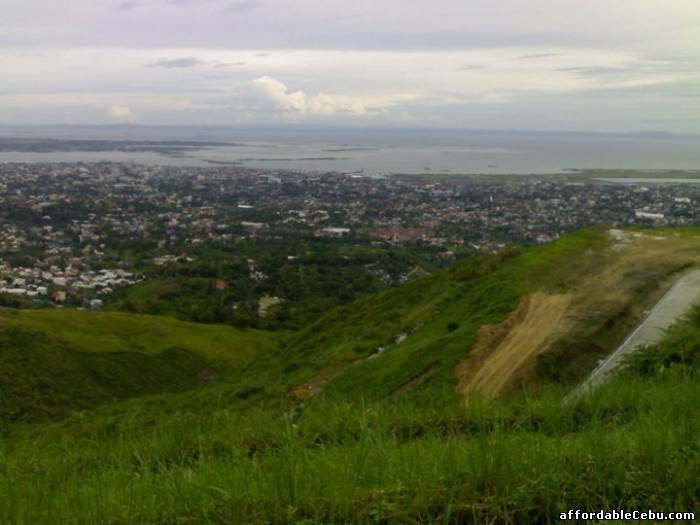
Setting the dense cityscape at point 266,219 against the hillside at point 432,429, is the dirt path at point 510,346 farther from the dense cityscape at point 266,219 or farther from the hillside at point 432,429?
the dense cityscape at point 266,219

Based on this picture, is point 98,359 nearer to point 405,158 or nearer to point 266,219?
Result: point 266,219

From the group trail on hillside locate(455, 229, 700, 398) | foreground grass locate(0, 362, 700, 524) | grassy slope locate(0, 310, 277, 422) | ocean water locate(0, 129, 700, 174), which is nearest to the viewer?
foreground grass locate(0, 362, 700, 524)

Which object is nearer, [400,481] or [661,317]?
[400,481]

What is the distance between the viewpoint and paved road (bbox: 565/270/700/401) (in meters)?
7.46

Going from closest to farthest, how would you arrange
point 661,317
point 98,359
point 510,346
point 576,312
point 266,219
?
1. point 510,346
2. point 576,312
3. point 661,317
4. point 98,359
5. point 266,219

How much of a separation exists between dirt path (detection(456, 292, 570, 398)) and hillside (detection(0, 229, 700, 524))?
3cm

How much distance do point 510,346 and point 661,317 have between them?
2.58 metres

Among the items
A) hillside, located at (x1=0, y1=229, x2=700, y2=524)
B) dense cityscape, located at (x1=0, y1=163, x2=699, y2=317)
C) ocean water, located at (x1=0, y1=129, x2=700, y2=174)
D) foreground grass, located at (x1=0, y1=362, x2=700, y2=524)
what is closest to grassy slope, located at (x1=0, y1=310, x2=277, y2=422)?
hillside, located at (x1=0, y1=229, x2=700, y2=524)

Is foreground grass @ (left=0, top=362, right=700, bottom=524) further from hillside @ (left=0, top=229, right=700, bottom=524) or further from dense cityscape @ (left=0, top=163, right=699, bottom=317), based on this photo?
dense cityscape @ (left=0, top=163, right=699, bottom=317)

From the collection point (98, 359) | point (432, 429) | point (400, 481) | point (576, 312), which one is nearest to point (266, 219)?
point (98, 359)

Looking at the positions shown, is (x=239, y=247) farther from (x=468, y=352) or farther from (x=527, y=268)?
(x=468, y=352)

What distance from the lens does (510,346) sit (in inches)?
316

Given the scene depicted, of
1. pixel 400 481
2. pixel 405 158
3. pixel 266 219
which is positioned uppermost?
pixel 405 158

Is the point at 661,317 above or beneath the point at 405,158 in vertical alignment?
beneath
